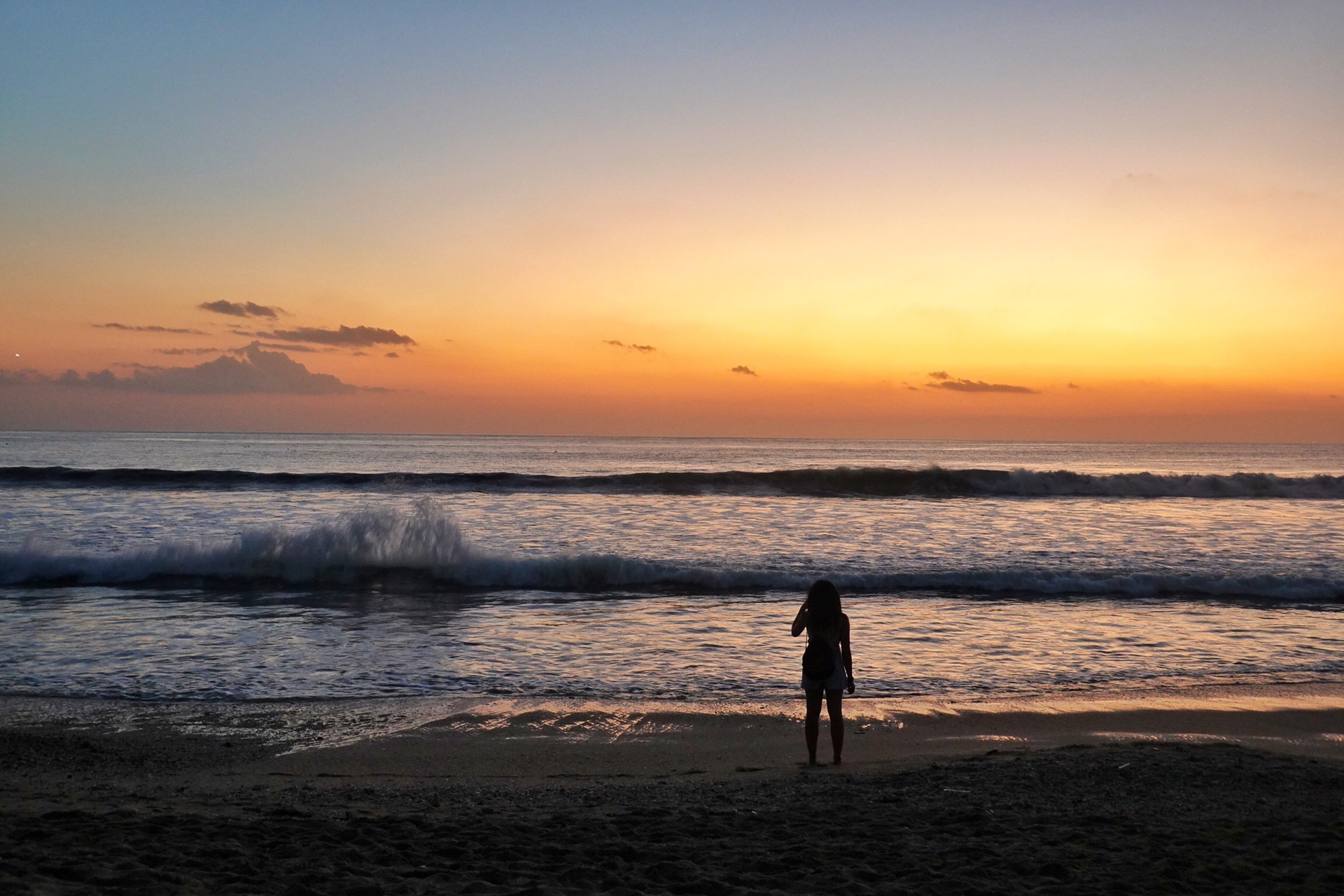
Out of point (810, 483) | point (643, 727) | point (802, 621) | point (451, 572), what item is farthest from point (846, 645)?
point (810, 483)

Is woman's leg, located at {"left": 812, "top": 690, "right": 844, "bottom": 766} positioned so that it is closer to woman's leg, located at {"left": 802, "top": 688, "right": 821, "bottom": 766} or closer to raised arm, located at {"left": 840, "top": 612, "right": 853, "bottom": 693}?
woman's leg, located at {"left": 802, "top": 688, "right": 821, "bottom": 766}

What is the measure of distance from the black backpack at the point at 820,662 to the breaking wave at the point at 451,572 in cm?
881

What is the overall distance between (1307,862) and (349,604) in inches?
525

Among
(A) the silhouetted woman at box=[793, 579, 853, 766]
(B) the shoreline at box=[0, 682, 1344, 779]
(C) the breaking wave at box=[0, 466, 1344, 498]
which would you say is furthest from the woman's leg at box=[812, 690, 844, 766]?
(C) the breaking wave at box=[0, 466, 1344, 498]

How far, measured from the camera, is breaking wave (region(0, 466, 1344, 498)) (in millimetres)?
37188

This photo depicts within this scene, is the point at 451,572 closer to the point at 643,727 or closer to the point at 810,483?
the point at 643,727

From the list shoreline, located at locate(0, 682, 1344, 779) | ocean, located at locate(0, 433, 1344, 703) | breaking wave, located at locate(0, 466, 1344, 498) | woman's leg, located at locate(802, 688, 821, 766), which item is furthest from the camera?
breaking wave, located at locate(0, 466, 1344, 498)

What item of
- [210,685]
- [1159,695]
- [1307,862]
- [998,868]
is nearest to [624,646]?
[210,685]

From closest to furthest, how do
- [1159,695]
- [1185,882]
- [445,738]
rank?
[1185,882]
[445,738]
[1159,695]

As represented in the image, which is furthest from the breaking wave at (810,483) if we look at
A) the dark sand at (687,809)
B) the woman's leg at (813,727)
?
the woman's leg at (813,727)

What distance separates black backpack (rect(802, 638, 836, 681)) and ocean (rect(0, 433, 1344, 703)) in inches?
77.5

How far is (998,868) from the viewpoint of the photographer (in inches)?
182

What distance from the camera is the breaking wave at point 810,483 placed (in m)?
37.2

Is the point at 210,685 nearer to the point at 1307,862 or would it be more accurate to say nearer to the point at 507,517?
the point at 1307,862
